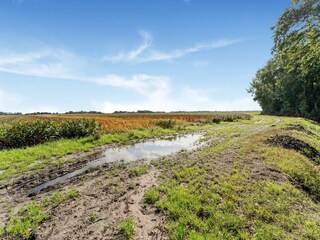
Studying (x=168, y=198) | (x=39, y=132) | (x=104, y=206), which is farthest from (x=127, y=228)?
(x=39, y=132)

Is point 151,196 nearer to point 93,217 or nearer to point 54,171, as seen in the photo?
point 93,217

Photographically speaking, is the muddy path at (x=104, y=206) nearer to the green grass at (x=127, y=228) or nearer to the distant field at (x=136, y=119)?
the green grass at (x=127, y=228)

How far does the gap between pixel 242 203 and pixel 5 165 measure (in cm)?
1050

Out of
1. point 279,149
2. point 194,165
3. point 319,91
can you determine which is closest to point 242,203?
point 194,165

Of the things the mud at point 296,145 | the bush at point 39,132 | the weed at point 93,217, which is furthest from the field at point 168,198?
the bush at point 39,132

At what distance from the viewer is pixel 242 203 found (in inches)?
241

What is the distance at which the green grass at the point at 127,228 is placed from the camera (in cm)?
476

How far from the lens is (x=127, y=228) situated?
4930mm

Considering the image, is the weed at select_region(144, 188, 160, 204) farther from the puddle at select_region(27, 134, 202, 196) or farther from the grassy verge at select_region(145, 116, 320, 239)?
the puddle at select_region(27, 134, 202, 196)

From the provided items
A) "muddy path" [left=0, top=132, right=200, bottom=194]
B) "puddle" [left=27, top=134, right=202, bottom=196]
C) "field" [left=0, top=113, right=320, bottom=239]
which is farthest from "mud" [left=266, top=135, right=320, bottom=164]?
"muddy path" [left=0, top=132, right=200, bottom=194]

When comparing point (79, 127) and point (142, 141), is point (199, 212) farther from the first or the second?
point (79, 127)

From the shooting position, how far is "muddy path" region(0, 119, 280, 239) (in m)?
4.97

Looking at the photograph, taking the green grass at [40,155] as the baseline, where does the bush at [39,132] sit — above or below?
above

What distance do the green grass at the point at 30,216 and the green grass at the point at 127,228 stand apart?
2.00 m
